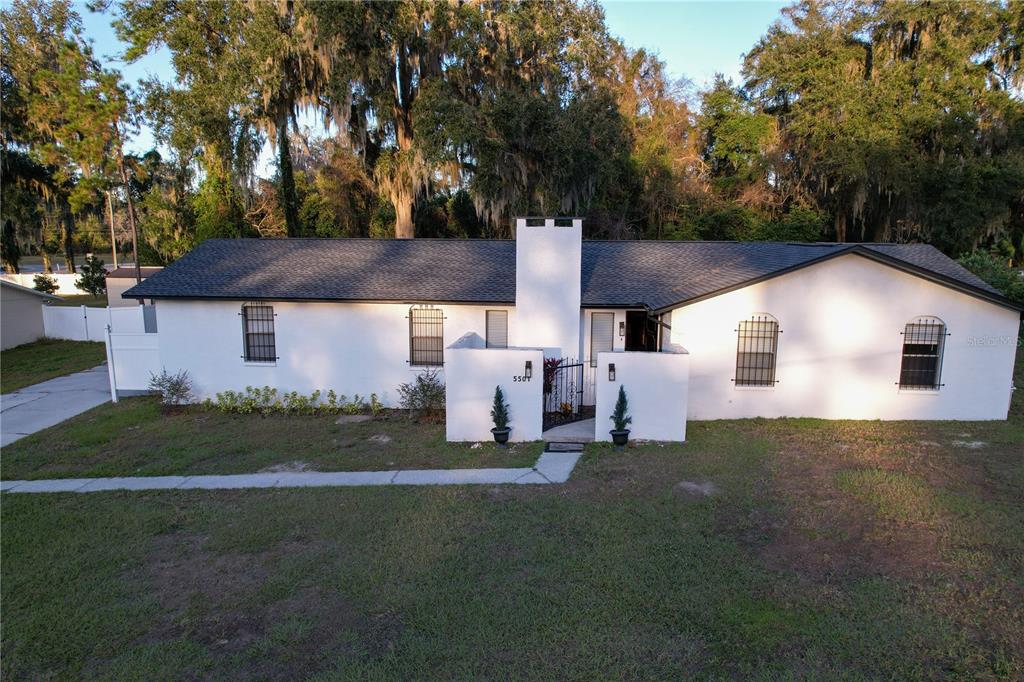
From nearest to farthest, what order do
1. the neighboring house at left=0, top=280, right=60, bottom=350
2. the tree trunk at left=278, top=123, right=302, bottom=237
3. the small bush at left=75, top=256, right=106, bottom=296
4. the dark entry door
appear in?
the dark entry door < the neighboring house at left=0, top=280, right=60, bottom=350 < the tree trunk at left=278, top=123, right=302, bottom=237 < the small bush at left=75, top=256, right=106, bottom=296

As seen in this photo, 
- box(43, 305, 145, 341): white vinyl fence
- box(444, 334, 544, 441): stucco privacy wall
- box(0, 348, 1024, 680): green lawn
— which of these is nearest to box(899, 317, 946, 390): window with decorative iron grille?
box(0, 348, 1024, 680): green lawn

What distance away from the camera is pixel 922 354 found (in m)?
11.5

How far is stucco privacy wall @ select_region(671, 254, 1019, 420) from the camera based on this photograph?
11.2 meters

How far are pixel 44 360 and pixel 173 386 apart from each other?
9143mm

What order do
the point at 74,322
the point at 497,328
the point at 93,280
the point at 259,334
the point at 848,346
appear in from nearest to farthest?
1. the point at 848,346
2. the point at 497,328
3. the point at 259,334
4. the point at 74,322
5. the point at 93,280

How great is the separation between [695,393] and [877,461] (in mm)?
3397

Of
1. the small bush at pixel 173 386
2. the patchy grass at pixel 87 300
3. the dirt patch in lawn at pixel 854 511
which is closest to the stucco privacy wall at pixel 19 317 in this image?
the patchy grass at pixel 87 300

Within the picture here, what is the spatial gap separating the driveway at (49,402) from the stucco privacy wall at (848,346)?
12924 millimetres

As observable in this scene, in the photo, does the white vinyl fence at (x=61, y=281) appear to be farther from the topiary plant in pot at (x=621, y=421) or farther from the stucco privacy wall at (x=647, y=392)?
the topiary plant in pot at (x=621, y=421)

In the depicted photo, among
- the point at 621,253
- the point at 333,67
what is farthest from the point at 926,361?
the point at 333,67

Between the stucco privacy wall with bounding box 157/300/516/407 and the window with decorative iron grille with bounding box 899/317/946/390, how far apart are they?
308 inches

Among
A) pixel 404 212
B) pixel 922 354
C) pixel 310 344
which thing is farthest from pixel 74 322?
pixel 922 354

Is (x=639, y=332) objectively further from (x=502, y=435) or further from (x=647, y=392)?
(x=502, y=435)

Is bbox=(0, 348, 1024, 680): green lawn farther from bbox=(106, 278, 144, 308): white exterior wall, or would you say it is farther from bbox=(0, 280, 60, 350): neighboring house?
bbox=(106, 278, 144, 308): white exterior wall
